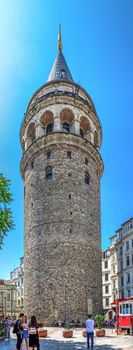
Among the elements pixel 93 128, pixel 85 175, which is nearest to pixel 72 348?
pixel 85 175

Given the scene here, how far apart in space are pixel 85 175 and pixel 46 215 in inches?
244

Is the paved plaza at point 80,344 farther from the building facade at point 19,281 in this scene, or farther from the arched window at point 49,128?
the building facade at point 19,281

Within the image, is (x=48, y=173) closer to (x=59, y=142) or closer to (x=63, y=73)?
(x=59, y=142)

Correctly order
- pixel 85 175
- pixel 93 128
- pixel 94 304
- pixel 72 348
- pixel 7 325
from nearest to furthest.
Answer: pixel 72 348 → pixel 7 325 → pixel 94 304 → pixel 85 175 → pixel 93 128

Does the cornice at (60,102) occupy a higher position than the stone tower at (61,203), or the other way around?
the cornice at (60,102)

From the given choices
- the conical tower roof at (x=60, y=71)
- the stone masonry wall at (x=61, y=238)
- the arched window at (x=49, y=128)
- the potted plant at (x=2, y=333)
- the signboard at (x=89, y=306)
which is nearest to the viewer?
the potted plant at (x=2, y=333)

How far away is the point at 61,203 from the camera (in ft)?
122

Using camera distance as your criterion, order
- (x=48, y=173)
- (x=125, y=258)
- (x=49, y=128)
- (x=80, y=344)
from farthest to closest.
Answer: (x=125, y=258), (x=49, y=128), (x=48, y=173), (x=80, y=344)

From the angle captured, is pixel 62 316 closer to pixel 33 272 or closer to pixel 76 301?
pixel 76 301

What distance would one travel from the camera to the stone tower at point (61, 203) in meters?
35.1

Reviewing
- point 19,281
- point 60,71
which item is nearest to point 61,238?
point 60,71

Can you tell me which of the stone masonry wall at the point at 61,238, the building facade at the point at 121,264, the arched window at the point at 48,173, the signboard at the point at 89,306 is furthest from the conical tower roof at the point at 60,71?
the signboard at the point at 89,306

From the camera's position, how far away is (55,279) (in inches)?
1379

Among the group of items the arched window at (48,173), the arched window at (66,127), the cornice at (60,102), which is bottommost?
the arched window at (48,173)
